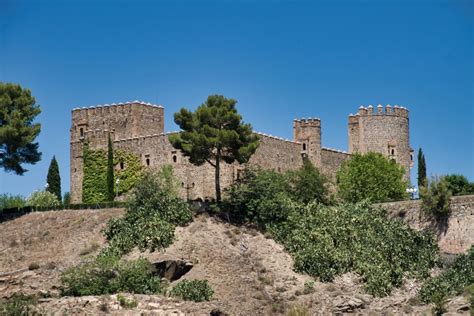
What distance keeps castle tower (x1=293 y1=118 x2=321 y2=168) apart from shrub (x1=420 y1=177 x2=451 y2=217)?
12.2 m

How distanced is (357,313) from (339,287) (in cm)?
324

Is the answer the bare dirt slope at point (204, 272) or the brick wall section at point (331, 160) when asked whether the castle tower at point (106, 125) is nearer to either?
the bare dirt slope at point (204, 272)

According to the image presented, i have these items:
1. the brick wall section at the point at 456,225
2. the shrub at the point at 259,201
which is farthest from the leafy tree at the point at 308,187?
the brick wall section at the point at 456,225

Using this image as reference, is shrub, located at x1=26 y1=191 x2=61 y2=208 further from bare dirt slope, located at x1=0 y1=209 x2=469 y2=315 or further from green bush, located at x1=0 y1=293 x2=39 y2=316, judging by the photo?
green bush, located at x1=0 y1=293 x2=39 y2=316

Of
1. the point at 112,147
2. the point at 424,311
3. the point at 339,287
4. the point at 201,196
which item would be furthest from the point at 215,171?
the point at 424,311

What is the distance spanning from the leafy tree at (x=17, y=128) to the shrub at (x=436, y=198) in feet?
69.3

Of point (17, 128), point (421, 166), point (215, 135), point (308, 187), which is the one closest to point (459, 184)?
point (421, 166)

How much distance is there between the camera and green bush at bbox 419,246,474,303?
175 feet

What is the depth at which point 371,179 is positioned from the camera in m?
70.8

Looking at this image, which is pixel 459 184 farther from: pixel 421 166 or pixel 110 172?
pixel 110 172

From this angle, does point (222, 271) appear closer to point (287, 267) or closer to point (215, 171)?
point (287, 267)

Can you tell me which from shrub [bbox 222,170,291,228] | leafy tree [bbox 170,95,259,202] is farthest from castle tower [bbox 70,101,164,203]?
shrub [bbox 222,170,291,228]

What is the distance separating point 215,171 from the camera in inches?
2566

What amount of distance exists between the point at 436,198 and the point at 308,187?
7.41 metres
